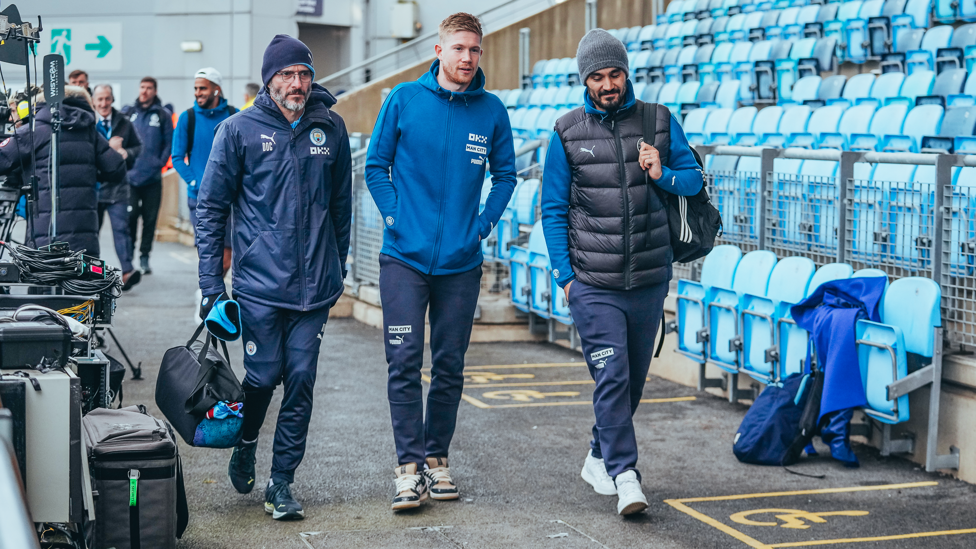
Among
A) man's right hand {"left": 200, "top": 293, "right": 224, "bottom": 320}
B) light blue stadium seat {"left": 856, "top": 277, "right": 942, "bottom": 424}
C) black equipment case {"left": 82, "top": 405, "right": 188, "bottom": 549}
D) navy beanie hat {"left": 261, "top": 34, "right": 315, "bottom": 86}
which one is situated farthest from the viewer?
light blue stadium seat {"left": 856, "top": 277, "right": 942, "bottom": 424}

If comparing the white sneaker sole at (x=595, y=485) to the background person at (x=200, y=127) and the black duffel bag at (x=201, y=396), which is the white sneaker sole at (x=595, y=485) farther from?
the background person at (x=200, y=127)

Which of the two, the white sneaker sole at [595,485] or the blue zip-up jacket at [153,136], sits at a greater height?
the blue zip-up jacket at [153,136]

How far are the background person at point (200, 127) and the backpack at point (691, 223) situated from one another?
4.75 meters

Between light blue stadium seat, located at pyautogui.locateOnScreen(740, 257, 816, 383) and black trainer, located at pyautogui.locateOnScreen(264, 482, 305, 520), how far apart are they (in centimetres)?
304

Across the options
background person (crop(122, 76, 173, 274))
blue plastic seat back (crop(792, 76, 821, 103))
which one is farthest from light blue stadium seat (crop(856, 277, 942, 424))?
background person (crop(122, 76, 173, 274))

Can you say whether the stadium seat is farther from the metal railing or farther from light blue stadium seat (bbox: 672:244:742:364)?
the metal railing

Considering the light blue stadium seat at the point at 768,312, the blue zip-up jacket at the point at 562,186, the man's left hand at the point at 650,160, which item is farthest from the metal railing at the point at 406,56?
the man's left hand at the point at 650,160

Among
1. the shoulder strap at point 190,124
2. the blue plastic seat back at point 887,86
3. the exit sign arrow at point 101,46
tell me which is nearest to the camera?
the shoulder strap at point 190,124

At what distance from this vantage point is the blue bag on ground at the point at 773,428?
5.49 metres

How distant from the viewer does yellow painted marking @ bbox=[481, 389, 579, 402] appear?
7.11 meters

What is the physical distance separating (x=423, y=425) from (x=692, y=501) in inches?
49.7

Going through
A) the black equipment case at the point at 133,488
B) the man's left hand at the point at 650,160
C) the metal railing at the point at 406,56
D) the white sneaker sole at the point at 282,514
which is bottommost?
the white sneaker sole at the point at 282,514

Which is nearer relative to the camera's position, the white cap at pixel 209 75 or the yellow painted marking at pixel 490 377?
the yellow painted marking at pixel 490 377

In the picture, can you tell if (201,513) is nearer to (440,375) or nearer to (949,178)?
(440,375)
